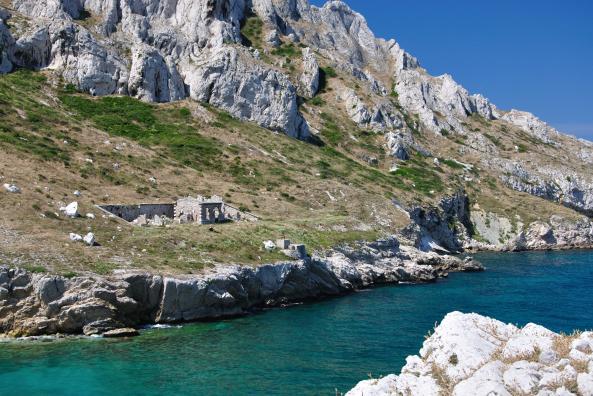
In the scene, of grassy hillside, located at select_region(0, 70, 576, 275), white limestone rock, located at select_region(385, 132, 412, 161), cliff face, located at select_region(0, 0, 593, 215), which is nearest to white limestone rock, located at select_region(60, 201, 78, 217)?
grassy hillside, located at select_region(0, 70, 576, 275)

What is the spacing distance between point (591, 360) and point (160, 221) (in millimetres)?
48253

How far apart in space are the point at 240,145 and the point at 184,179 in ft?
67.6

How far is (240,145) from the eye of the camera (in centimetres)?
9362

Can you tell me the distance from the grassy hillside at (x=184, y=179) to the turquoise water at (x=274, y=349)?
24.1 feet

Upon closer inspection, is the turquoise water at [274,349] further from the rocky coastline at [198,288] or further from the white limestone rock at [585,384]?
the white limestone rock at [585,384]

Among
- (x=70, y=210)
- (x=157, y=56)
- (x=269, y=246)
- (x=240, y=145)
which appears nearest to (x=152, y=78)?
(x=157, y=56)

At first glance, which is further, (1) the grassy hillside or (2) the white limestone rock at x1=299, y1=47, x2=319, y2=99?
(2) the white limestone rock at x1=299, y1=47, x2=319, y2=99

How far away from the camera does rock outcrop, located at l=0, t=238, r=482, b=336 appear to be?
118 feet

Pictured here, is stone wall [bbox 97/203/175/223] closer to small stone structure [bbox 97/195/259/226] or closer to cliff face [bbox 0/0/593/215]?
small stone structure [bbox 97/195/259/226]

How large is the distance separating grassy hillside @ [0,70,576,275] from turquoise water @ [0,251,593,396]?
7.36 m

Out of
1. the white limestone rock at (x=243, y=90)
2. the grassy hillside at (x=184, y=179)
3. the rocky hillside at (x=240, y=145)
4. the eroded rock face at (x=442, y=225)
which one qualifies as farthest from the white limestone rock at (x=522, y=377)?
the white limestone rock at (x=243, y=90)

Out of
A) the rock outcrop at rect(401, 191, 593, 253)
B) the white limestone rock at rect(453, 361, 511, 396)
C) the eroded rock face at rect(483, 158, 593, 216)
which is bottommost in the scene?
the white limestone rock at rect(453, 361, 511, 396)

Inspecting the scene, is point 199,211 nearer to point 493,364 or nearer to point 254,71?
point 493,364

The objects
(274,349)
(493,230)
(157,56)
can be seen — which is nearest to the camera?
(274,349)
